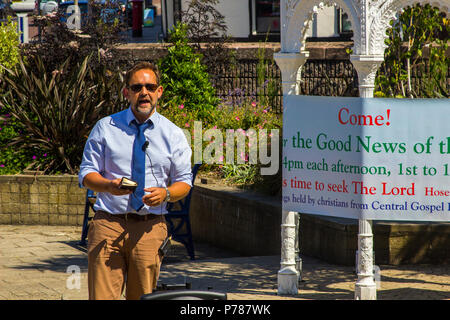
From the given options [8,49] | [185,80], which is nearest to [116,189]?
[185,80]

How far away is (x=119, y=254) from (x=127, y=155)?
1.83 ft

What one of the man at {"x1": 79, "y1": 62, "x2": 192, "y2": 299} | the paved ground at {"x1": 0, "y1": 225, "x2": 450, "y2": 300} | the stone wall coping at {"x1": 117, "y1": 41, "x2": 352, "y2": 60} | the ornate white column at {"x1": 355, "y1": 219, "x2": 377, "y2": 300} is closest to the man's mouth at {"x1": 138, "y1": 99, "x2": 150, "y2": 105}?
the man at {"x1": 79, "y1": 62, "x2": 192, "y2": 299}

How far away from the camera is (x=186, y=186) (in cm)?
505

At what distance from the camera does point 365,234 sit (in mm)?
7297

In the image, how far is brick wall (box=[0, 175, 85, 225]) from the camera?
11.8 m

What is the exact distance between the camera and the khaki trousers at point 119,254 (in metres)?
4.95

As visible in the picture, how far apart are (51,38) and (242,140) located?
14.7 ft

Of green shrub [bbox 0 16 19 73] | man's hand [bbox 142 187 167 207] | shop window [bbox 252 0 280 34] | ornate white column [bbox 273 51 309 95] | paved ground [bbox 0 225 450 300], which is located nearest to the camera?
man's hand [bbox 142 187 167 207]

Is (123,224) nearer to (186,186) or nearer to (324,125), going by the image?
(186,186)

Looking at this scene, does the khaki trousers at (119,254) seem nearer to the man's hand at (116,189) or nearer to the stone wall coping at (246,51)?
the man's hand at (116,189)

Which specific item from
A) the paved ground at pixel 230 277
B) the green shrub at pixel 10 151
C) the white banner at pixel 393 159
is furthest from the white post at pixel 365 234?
the green shrub at pixel 10 151

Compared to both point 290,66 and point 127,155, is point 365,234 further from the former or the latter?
point 127,155

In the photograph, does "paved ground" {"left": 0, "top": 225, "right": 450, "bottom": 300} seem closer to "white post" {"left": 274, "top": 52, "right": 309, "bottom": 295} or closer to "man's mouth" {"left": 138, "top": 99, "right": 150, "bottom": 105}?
"white post" {"left": 274, "top": 52, "right": 309, "bottom": 295}

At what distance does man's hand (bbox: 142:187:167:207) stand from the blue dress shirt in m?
0.18
